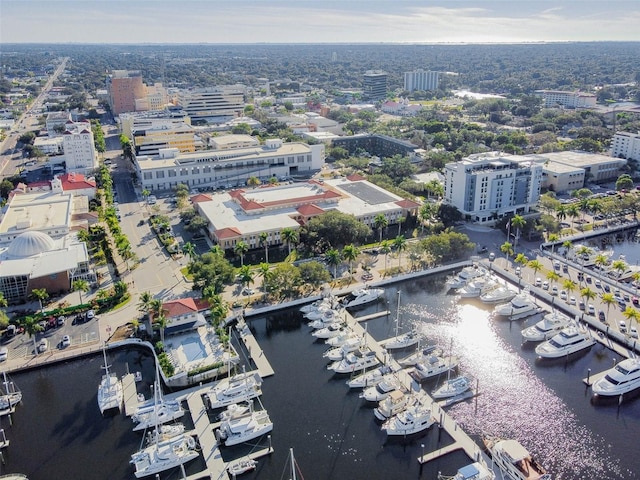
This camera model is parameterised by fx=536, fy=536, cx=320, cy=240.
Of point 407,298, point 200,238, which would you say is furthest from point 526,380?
point 200,238

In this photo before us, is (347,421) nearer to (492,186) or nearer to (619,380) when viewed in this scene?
(619,380)

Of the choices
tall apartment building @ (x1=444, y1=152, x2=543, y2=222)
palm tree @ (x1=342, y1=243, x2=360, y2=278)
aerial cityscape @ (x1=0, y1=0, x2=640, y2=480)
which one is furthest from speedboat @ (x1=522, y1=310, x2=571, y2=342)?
tall apartment building @ (x1=444, y1=152, x2=543, y2=222)

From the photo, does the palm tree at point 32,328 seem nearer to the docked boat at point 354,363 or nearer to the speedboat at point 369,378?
the docked boat at point 354,363

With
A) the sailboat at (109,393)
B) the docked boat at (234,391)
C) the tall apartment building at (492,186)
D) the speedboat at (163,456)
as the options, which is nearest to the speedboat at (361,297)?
the docked boat at (234,391)

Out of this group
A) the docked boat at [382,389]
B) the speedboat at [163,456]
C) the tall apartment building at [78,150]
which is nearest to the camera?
the speedboat at [163,456]

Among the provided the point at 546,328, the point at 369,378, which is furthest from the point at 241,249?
the point at 546,328

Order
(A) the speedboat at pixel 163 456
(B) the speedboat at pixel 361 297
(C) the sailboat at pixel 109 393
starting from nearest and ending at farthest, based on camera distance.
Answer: (A) the speedboat at pixel 163 456 < (C) the sailboat at pixel 109 393 < (B) the speedboat at pixel 361 297

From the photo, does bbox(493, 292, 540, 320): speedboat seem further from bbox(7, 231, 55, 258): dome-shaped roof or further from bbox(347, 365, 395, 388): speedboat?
bbox(7, 231, 55, 258): dome-shaped roof

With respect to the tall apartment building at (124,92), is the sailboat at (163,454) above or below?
below
